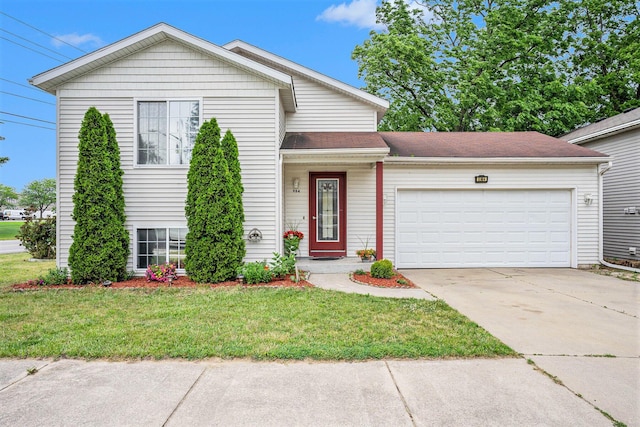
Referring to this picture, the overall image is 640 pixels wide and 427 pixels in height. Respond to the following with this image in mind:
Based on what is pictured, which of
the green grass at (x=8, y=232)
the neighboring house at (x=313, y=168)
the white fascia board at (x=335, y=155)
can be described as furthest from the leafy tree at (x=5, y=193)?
the white fascia board at (x=335, y=155)

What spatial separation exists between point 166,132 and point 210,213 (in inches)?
86.7

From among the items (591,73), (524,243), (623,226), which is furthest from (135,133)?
(591,73)

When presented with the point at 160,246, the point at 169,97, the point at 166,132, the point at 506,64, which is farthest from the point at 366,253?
the point at 506,64

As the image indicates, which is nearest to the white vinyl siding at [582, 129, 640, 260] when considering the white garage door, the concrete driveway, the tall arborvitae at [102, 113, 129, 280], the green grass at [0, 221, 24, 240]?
the white garage door

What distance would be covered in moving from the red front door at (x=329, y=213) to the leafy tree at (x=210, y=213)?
2735 mm

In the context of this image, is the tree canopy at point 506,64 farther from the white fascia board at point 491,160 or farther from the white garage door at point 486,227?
the white garage door at point 486,227

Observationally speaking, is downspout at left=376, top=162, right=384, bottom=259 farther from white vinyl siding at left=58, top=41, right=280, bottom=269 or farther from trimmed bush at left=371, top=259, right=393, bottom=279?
white vinyl siding at left=58, top=41, right=280, bottom=269

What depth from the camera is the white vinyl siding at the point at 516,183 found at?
373 inches

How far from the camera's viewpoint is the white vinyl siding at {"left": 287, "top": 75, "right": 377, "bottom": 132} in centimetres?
1000

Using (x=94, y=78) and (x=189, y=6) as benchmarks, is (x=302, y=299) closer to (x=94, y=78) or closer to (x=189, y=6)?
(x=94, y=78)

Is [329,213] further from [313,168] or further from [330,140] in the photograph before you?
[330,140]

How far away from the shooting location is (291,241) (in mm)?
8820

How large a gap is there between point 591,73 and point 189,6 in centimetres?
2049

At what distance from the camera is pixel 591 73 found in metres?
19.5
